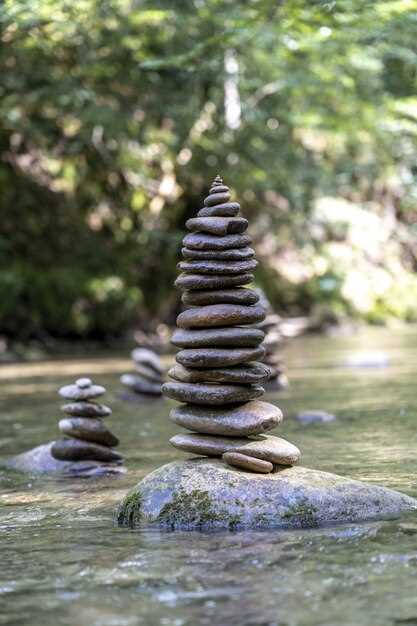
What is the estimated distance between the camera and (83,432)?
9914 millimetres

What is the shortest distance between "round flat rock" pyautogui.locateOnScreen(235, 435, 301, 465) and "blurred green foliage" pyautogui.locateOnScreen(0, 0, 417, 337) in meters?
17.0

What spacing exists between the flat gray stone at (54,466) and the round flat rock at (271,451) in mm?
2339

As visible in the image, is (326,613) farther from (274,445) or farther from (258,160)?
(258,160)

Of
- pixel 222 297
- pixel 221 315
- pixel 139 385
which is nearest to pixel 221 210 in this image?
pixel 222 297

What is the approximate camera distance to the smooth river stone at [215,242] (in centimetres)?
784

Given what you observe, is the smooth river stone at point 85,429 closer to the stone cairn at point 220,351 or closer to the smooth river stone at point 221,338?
the stone cairn at point 220,351

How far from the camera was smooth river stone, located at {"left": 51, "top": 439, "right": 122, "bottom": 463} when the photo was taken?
9.86 meters

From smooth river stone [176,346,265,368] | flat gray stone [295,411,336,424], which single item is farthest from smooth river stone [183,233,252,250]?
flat gray stone [295,411,336,424]

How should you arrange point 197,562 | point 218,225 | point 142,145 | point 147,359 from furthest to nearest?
point 142,145 < point 147,359 < point 218,225 < point 197,562

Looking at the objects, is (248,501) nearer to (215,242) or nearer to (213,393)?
(213,393)

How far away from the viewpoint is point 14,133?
32.2 metres

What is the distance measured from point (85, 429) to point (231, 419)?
2667 mm

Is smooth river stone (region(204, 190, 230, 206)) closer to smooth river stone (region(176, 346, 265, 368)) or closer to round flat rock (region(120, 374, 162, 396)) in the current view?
smooth river stone (region(176, 346, 265, 368))

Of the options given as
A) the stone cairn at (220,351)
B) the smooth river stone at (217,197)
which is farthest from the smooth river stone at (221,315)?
the smooth river stone at (217,197)
